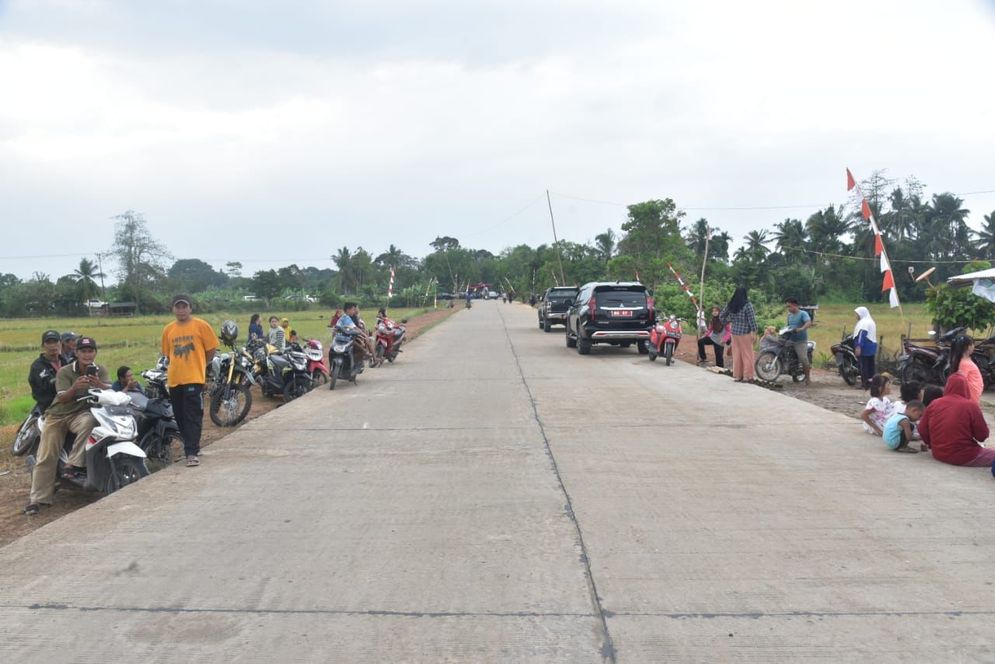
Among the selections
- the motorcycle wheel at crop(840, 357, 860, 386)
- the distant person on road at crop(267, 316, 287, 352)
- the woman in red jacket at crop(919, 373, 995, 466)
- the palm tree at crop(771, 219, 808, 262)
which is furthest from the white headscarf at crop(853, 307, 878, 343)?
the palm tree at crop(771, 219, 808, 262)

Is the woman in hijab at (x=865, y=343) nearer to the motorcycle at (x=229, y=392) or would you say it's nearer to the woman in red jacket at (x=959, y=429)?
the woman in red jacket at (x=959, y=429)

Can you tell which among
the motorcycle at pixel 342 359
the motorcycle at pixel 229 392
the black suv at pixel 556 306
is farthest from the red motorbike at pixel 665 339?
the black suv at pixel 556 306

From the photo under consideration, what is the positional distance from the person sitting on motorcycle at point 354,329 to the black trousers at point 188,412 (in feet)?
20.9

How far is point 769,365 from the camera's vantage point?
45.1ft

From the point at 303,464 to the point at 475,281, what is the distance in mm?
142414

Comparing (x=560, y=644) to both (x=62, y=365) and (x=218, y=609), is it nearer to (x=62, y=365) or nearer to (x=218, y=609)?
(x=218, y=609)

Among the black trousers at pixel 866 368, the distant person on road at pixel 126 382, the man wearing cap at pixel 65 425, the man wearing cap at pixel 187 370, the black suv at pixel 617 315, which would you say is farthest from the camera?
the black suv at pixel 617 315

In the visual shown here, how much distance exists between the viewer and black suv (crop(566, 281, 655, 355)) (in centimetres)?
1908

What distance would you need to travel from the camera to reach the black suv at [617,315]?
1908 centimetres

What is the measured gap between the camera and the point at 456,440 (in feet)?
28.5

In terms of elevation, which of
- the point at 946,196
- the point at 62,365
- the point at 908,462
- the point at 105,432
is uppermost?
the point at 946,196

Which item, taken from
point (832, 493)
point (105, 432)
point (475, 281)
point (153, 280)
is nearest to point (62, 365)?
point (105, 432)

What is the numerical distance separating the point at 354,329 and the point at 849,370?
8.39m

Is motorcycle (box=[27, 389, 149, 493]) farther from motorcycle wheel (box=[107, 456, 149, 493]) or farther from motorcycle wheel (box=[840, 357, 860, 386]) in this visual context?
motorcycle wheel (box=[840, 357, 860, 386])
